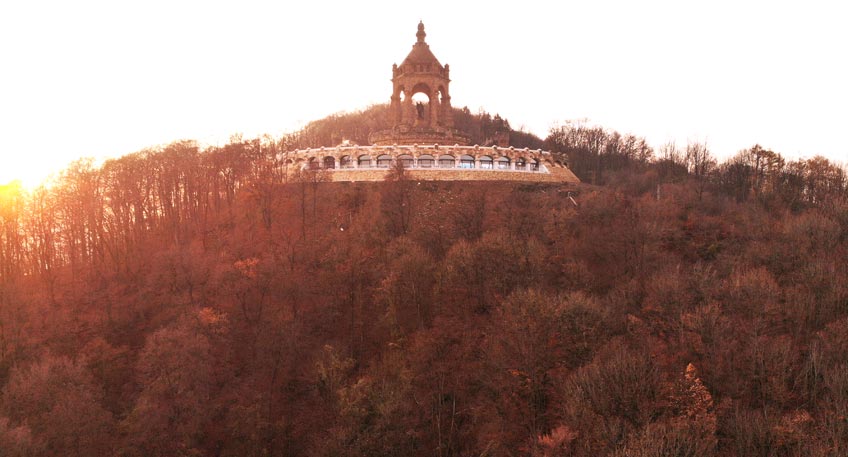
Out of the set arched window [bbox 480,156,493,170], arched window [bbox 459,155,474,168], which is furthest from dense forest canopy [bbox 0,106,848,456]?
arched window [bbox 459,155,474,168]

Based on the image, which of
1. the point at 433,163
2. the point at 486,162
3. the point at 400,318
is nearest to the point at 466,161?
the point at 486,162

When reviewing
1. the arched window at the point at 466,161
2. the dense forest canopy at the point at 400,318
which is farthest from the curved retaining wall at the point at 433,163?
the dense forest canopy at the point at 400,318

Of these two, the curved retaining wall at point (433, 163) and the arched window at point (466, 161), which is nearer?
the curved retaining wall at point (433, 163)

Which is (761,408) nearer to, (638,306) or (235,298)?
(638,306)

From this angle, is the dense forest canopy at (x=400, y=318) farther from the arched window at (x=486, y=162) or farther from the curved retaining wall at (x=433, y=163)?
the arched window at (x=486, y=162)

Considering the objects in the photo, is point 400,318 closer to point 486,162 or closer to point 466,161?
point 466,161

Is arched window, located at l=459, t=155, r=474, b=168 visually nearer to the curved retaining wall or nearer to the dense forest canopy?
the curved retaining wall

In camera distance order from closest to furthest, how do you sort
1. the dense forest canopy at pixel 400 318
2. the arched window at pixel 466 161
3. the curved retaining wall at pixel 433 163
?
1. the dense forest canopy at pixel 400 318
2. the curved retaining wall at pixel 433 163
3. the arched window at pixel 466 161
